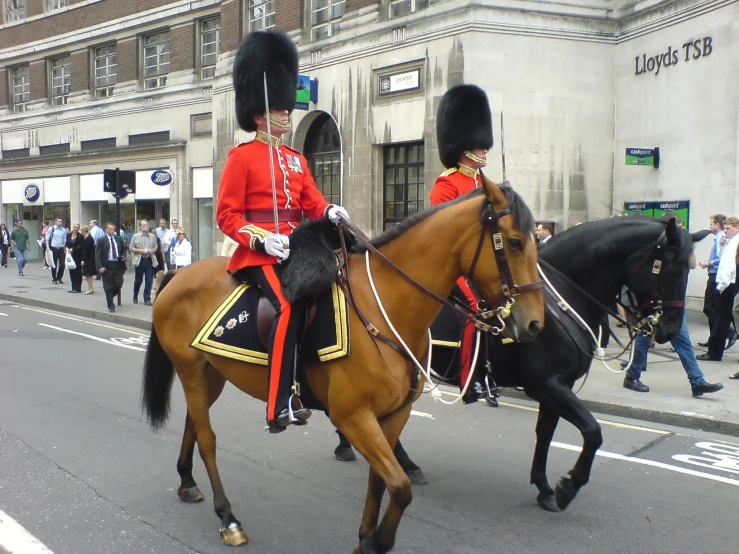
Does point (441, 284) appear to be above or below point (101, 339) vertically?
above

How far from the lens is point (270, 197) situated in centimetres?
452

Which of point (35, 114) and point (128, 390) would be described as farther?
point (35, 114)

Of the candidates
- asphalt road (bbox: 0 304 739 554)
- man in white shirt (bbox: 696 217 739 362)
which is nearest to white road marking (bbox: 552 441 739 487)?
asphalt road (bbox: 0 304 739 554)

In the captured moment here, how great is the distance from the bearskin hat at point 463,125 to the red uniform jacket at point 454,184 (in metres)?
0.40

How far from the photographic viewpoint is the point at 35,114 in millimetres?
30969

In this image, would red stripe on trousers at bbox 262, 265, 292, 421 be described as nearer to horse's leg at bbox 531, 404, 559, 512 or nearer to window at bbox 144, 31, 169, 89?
horse's leg at bbox 531, 404, 559, 512

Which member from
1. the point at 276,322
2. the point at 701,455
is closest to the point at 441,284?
the point at 276,322

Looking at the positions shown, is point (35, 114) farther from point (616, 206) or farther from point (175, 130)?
point (616, 206)

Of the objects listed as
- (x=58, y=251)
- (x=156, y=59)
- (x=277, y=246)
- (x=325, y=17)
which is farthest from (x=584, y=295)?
(x=156, y=59)

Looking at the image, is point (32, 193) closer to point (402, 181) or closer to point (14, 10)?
point (14, 10)

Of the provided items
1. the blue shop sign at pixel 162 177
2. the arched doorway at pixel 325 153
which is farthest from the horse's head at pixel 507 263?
the blue shop sign at pixel 162 177

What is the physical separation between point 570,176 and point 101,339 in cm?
1015

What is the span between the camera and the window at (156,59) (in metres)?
25.9

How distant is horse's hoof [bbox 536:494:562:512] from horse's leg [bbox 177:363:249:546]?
2.06 metres
